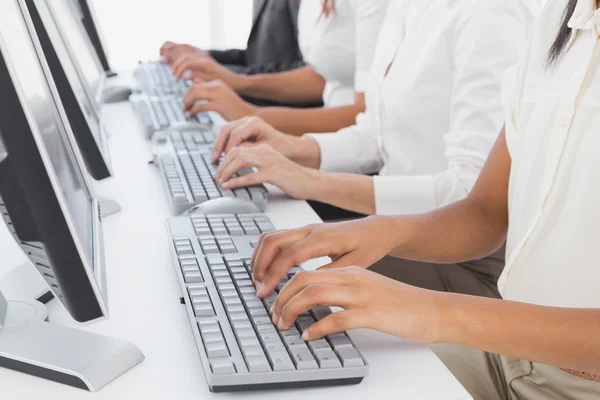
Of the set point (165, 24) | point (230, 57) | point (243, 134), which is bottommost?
point (165, 24)

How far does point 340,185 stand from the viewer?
1.22 metres

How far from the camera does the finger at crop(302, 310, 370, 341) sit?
2.29 ft

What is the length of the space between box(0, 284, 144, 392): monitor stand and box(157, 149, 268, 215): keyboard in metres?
0.38

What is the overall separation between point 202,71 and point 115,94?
0.97 ft

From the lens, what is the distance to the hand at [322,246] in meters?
0.81

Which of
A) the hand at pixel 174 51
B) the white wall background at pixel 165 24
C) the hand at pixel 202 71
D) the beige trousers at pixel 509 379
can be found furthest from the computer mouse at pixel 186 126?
the white wall background at pixel 165 24

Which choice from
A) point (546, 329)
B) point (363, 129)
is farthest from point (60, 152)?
point (363, 129)

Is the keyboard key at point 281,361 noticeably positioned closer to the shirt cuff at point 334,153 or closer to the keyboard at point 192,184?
the keyboard at point 192,184

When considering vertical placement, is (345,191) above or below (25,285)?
below

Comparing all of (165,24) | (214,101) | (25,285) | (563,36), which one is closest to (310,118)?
(214,101)

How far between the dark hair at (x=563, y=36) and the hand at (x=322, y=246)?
29 cm

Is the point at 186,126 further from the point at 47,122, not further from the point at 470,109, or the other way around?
the point at 47,122

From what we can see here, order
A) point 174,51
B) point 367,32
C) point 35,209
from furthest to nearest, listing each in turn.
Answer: point 174,51 < point 367,32 < point 35,209

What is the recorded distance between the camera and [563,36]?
92 cm
